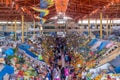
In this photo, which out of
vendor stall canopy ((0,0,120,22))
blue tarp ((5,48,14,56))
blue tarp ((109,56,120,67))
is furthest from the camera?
vendor stall canopy ((0,0,120,22))

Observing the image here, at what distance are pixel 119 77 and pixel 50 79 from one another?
4.54 meters

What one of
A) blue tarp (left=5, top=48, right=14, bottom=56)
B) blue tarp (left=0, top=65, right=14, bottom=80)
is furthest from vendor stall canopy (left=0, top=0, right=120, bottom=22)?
blue tarp (left=0, top=65, right=14, bottom=80)

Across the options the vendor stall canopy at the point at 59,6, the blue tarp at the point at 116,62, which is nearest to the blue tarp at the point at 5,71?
the blue tarp at the point at 116,62

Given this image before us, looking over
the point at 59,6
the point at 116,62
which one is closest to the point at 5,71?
the point at 116,62

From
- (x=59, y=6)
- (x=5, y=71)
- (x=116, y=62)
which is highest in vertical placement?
(x=59, y=6)

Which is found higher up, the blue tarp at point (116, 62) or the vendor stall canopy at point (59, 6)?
the vendor stall canopy at point (59, 6)

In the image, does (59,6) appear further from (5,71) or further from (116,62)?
(5,71)

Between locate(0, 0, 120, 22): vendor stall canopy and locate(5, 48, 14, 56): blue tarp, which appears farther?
locate(0, 0, 120, 22): vendor stall canopy

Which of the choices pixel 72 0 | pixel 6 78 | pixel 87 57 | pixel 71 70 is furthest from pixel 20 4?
pixel 6 78

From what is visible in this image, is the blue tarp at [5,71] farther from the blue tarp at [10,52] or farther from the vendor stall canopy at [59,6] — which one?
the vendor stall canopy at [59,6]

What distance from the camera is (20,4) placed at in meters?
25.9

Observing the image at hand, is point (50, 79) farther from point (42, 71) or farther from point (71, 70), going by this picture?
point (71, 70)

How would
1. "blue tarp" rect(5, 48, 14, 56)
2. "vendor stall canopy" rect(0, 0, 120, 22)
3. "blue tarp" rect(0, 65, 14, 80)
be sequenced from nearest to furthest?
"blue tarp" rect(0, 65, 14, 80)
"blue tarp" rect(5, 48, 14, 56)
"vendor stall canopy" rect(0, 0, 120, 22)

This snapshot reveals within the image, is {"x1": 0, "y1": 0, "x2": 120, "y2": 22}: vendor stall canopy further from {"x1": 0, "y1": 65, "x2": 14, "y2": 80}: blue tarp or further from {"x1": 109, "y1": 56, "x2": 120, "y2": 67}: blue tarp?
{"x1": 0, "y1": 65, "x2": 14, "y2": 80}: blue tarp
